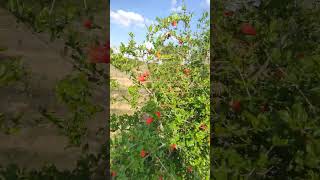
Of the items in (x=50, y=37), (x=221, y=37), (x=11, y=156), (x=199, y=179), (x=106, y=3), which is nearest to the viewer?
(x=50, y=37)

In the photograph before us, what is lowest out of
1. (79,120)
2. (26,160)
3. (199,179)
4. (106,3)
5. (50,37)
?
(199,179)

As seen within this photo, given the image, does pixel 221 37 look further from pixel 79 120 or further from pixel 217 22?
pixel 79 120

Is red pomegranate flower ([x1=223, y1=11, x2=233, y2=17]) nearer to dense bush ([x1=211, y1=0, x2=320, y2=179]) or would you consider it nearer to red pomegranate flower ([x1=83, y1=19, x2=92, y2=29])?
dense bush ([x1=211, y1=0, x2=320, y2=179])

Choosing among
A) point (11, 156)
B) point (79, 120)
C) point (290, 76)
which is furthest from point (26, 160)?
point (290, 76)

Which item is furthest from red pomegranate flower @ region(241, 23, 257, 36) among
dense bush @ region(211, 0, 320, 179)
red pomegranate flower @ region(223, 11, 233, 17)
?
red pomegranate flower @ region(223, 11, 233, 17)

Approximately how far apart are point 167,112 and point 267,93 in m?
2.04

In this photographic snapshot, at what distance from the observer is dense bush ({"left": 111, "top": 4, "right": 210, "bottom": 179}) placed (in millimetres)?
4035

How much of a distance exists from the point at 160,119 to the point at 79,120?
2.23m

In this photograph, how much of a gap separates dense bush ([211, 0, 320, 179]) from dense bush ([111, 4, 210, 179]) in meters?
1.51

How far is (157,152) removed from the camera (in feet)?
13.6

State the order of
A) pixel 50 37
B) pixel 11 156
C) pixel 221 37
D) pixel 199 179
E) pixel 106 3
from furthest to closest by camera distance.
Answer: pixel 199 179, pixel 11 156, pixel 221 37, pixel 106 3, pixel 50 37

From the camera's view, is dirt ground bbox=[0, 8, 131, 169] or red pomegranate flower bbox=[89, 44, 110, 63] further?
dirt ground bbox=[0, 8, 131, 169]

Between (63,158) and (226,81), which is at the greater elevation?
(226,81)

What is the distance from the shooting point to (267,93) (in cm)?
226
